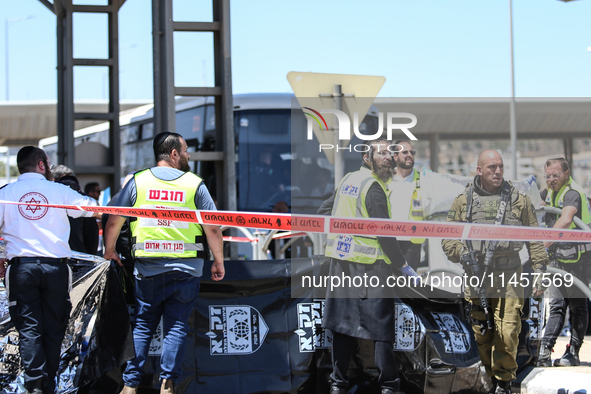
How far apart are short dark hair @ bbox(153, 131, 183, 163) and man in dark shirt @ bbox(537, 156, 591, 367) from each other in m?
4.00

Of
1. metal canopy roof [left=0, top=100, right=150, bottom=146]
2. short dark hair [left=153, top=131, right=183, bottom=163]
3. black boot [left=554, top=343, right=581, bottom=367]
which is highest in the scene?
metal canopy roof [left=0, top=100, right=150, bottom=146]

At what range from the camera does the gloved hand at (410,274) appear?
505 centimetres

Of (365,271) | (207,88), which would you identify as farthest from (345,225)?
(207,88)

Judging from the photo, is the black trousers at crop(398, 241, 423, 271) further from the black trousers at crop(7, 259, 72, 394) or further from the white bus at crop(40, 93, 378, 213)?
the white bus at crop(40, 93, 378, 213)

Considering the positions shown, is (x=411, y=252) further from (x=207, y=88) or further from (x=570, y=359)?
(x=207, y=88)

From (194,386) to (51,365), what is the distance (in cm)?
106

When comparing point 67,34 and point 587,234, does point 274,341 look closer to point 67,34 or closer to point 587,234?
point 587,234

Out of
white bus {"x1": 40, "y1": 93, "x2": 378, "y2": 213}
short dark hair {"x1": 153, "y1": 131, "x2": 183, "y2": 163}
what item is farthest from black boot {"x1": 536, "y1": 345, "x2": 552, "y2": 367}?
white bus {"x1": 40, "y1": 93, "x2": 378, "y2": 213}

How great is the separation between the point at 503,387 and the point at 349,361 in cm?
125

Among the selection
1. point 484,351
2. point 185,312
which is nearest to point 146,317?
point 185,312

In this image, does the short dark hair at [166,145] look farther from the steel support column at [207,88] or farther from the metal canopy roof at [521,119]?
the metal canopy roof at [521,119]

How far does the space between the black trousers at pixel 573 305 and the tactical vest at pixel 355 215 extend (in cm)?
275

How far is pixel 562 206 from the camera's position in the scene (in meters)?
6.67

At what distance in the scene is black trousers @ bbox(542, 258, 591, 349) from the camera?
667cm
